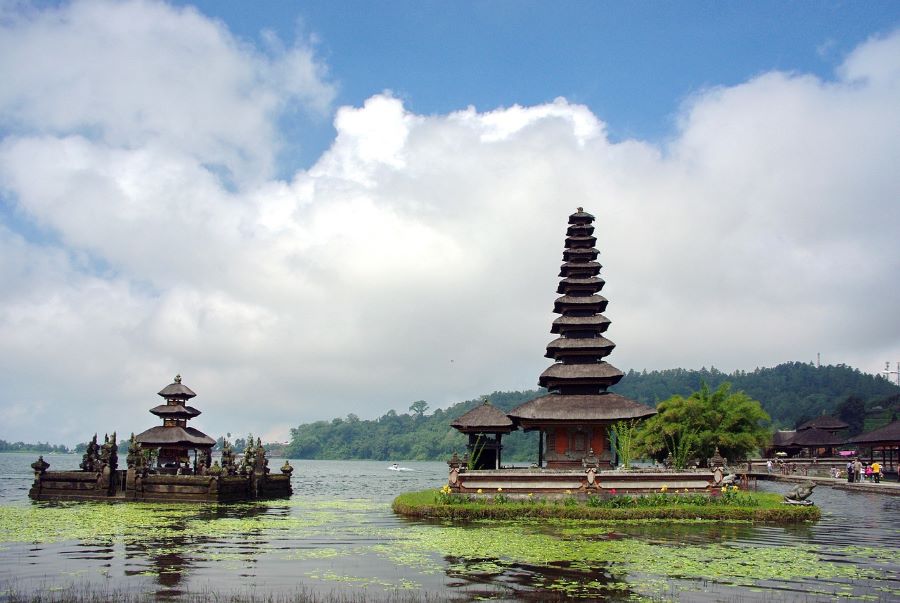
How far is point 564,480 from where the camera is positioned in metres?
37.2

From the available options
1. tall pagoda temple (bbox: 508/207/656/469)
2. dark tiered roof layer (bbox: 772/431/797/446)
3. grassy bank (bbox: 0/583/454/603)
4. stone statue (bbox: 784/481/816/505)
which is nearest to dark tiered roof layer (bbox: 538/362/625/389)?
tall pagoda temple (bbox: 508/207/656/469)

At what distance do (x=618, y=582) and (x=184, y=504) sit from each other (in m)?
31.1

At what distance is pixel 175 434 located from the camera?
2104 inches

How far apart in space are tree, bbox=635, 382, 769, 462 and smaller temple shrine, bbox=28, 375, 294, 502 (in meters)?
28.0

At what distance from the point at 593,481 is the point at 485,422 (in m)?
9.47

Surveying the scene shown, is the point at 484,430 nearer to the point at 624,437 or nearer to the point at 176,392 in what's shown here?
the point at 624,437

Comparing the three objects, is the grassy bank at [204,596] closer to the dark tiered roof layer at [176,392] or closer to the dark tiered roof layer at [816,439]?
the dark tiered roof layer at [176,392]

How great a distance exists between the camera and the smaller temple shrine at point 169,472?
152 feet

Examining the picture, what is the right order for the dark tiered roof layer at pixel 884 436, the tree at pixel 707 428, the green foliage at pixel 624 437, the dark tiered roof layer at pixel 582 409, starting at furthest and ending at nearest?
1. the dark tiered roof layer at pixel 884 436
2. the tree at pixel 707 428
3. the dark tiered roof layer at pixel 582 409
4. the green foliage at pixel 624 437

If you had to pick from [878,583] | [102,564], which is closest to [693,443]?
[878,583]

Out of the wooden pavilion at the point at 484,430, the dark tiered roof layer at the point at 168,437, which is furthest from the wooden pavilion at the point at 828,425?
the dark tiered roof layer at the point at 168,437

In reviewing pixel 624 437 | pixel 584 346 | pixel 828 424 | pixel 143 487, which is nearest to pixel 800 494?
pixel 624 437

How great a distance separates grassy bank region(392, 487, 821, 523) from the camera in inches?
1357

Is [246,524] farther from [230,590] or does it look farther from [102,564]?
[230,590]
